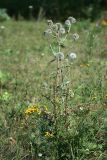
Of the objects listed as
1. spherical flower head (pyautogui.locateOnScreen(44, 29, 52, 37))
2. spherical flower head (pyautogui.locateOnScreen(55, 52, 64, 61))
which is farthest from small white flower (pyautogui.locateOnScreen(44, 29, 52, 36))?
spherical flower head (pyautogui.locateOnScreen(55, 52, 64, 61))

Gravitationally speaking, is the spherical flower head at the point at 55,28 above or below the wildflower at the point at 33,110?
above

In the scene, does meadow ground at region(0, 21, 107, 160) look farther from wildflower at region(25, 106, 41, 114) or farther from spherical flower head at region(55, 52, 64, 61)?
spherical flower head at region(55, 52, 64, 61)

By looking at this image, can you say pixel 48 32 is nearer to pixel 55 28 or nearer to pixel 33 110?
pixel 55 28

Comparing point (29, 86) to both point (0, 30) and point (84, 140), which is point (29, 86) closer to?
point (84, 140)

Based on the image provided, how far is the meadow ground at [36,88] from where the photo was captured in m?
4.45

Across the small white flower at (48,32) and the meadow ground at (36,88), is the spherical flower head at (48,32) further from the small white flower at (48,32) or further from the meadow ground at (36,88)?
the meadow ground at (36,88)

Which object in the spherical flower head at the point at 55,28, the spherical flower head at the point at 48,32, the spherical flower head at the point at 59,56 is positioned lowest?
the spherical flower head at the point at 59,56

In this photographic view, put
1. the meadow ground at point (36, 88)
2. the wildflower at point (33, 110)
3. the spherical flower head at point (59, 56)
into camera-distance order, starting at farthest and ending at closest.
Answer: the wildflower at point (33, 110) < the spherical flower head at point (59, 56) < the meadow ground at point (36, 88)

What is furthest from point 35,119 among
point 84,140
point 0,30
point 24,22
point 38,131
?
point 24,22

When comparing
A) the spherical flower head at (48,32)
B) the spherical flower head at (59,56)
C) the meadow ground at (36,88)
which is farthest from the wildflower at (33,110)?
the spherical flower head at (48,32)

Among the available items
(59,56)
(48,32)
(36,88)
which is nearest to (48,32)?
(48,32)

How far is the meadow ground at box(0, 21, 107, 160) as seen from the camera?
445cm

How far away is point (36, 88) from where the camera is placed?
608 centimetres

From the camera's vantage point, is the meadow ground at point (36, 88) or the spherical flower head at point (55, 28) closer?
the meadow ground at point (36, 88)
